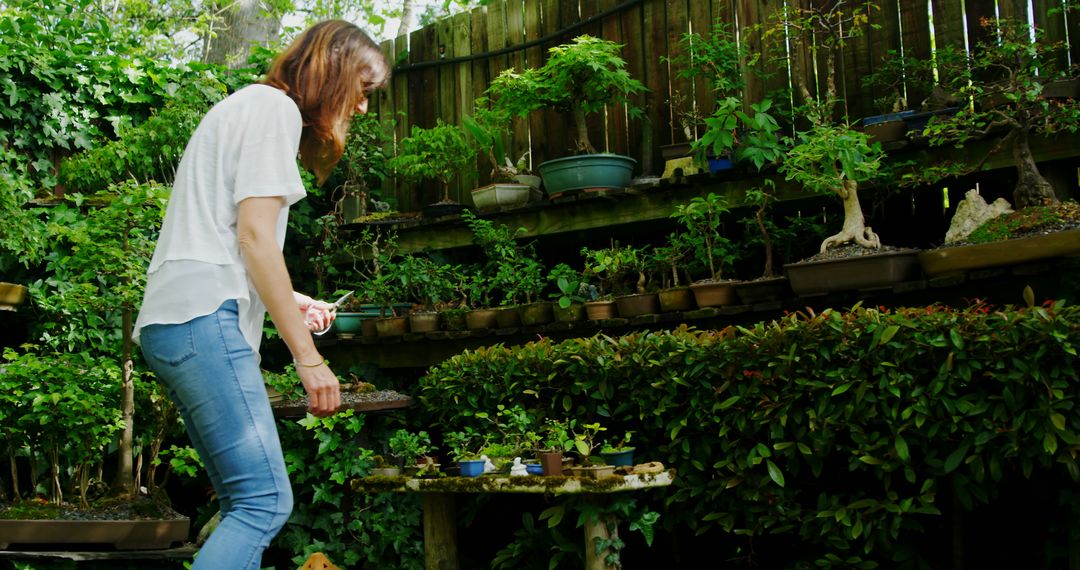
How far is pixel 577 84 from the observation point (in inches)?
192

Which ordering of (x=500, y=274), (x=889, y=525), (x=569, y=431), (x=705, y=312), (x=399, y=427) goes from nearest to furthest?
(x=889, y=525)
(x=569, y=431)
(x=705, y=312)
(x=399, y=427)
(x=500, y=274)

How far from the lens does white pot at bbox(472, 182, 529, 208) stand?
5.24 m

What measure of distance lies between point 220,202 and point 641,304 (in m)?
2.61

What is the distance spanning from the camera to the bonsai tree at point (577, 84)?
15.4 feet

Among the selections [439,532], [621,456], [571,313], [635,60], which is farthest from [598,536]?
[635,60]

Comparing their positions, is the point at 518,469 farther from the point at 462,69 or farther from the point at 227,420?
the point at 462,69

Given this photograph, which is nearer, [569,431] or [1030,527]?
[1030,527]

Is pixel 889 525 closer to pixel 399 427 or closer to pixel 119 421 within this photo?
pixel 399 427

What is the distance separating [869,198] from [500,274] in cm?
187

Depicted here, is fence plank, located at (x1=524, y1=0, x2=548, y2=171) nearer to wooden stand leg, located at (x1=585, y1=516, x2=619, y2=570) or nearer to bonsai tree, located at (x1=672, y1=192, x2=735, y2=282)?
bonsai tree, located at (x1=672, y1=192, x2=735, y2=282)

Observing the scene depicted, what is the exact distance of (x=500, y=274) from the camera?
15.4ft

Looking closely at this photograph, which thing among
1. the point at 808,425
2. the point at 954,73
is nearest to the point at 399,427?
the point at 808,425

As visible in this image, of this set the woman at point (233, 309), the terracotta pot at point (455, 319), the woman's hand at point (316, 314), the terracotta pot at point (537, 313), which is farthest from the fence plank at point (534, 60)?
the woman at point (233, 309)

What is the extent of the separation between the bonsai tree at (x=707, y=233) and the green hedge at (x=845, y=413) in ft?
3.03
